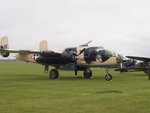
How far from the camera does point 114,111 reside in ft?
36.3

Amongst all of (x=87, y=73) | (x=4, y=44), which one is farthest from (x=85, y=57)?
(x=4, y=44)

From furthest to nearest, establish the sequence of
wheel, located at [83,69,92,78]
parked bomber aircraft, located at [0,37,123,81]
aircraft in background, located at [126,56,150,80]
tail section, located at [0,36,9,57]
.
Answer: aircraft in background, located at [126,56,150,80], tail section, located at [0,36,9,57], wheel, located at [83,69,92,78], parked bomber aircraft, located at [0,37,123,81]

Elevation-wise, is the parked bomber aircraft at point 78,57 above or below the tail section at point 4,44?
below

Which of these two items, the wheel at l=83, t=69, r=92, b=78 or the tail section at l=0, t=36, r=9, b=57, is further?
the tail section at l=0, t=36, r=9, b=57

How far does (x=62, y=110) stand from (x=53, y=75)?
19.6 meters

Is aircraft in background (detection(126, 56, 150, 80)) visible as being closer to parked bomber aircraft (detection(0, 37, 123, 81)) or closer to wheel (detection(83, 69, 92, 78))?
wheel (detection(83, 69, 92, 78))

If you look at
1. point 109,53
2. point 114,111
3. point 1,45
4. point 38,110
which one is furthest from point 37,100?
point 1,45

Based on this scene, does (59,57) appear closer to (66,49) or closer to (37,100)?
(66,49)

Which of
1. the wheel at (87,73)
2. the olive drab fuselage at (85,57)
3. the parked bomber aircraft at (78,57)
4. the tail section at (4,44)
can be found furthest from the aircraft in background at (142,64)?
the tail section at (4,44)

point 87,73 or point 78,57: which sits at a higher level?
point 78,57

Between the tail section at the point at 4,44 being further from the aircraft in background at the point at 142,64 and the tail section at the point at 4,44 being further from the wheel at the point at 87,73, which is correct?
the aircraft in background at the point at 142,64

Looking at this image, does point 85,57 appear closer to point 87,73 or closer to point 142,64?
point 87,73

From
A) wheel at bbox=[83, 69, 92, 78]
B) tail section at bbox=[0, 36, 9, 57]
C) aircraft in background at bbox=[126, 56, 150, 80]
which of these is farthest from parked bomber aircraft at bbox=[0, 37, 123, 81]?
aircraft in background at bbox=[126, 56, 150, 80]

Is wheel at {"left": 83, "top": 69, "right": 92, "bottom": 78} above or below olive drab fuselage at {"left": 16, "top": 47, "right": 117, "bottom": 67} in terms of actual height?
below
